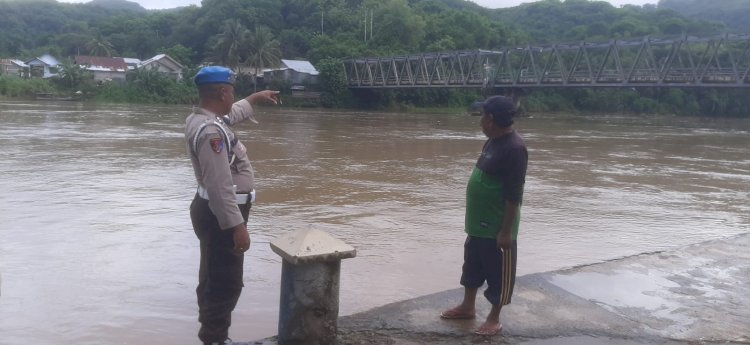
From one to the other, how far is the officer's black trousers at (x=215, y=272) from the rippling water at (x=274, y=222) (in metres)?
0.61

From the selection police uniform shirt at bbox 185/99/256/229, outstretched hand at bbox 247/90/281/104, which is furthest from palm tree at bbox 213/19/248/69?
police uniform shirt at bbox 185/99/256/229

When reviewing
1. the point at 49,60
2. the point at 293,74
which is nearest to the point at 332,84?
the point at 293,74

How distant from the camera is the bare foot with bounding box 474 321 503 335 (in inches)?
166

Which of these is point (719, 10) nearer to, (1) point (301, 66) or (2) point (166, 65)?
(1) point (301, 66)

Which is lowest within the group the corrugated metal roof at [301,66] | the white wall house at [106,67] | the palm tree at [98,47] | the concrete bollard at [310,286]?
the concrete bollard at [310,286]

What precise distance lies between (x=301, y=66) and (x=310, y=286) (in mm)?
68986

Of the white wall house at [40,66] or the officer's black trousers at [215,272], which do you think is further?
the white wall house at [40,66]

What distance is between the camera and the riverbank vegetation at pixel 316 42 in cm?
6438

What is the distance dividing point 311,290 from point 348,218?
4.72 meters

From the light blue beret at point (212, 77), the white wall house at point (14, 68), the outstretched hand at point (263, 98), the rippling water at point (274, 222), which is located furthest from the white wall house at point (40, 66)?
the light blue beret at point (212, 77)

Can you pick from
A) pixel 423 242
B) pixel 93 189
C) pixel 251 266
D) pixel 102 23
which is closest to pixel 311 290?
pixel 251 266

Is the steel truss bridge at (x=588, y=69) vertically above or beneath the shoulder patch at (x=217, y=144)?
above

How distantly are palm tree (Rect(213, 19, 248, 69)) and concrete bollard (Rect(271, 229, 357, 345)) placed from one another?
2581 inches

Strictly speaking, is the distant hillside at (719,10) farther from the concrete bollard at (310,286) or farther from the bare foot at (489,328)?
the concrete bollard at (310,286)
